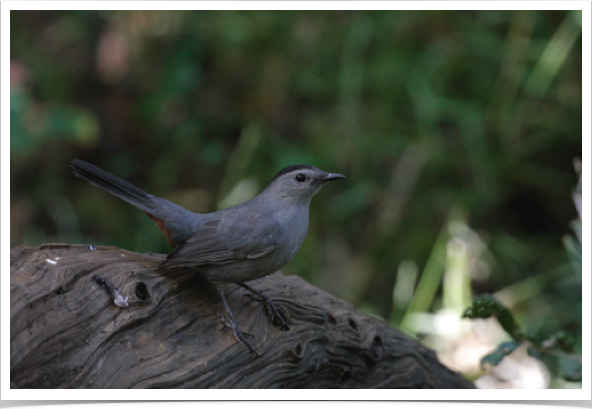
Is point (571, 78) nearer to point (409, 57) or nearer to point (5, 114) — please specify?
point (409, 57)

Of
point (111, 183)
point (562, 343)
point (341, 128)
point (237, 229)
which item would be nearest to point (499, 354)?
point (562, 343)

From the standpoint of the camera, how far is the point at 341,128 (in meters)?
5.53

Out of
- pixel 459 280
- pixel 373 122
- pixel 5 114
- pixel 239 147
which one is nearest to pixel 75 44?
pixel 239 147

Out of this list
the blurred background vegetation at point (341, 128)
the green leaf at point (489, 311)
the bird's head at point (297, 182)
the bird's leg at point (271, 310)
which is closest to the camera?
the green leaf at point (489, 311)

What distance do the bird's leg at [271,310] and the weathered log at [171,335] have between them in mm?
33

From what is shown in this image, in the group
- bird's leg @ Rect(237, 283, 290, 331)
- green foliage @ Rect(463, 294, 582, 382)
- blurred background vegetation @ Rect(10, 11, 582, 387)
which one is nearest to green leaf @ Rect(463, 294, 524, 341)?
green foliage @ Rect(463, 294, 582, 382)

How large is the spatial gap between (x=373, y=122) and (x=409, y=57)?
0.67m

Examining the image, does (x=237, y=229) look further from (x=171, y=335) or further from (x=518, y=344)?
(x=518, y=344)

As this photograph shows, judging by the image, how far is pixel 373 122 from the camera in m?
5.52

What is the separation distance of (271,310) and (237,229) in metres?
0.45

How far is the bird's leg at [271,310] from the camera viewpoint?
123 inches

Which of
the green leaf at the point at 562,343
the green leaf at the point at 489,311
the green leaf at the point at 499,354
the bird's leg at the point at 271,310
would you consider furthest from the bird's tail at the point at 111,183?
the green leaf at the point at 562,343

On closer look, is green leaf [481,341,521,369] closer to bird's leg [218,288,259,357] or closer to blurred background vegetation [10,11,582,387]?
bird's leg [218,288,259,357]

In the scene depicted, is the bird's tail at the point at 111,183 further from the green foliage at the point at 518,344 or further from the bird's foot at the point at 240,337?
the green foliage at the point at 518,344
